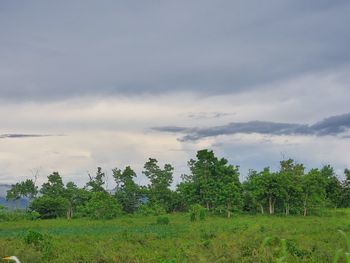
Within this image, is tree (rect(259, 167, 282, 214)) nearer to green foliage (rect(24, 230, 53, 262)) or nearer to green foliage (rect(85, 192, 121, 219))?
green foliage (rect(85, 192, 121, 219))

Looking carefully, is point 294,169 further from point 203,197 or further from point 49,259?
point 49,259

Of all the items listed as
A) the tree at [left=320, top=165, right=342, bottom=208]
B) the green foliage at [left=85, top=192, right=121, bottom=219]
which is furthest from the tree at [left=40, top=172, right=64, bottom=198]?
the tree at [left=320, top=165, right=342, bottom=208]

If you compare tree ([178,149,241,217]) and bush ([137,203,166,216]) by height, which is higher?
tree ([178,149,241,217])

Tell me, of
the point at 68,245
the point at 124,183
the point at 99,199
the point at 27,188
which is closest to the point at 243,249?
the point at 68,245

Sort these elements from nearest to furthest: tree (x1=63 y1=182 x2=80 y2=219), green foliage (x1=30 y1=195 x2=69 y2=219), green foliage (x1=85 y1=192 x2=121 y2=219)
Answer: green foliage (x1=85 y1=192 x2=121 y2=219)
green foliage (x1=30 y1=195 x2=69 y2=219)
tree (x1=63 y1=182 x2=80 y2=219)

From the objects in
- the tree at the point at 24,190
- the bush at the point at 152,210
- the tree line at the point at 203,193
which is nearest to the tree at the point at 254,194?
the tree line at the point at 203,193

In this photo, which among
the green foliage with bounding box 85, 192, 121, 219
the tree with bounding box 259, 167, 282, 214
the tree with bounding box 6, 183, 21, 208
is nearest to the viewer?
the green foliage with bounding box 85, 192, 121, 219

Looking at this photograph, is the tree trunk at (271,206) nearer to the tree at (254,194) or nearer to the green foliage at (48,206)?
the tree at (254,194)

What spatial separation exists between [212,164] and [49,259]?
4641cm

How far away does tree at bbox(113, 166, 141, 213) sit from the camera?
71250 millimetres

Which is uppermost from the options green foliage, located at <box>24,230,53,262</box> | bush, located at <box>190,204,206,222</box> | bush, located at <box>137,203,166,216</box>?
green foliage, located at <box>24,230,53,262</box>

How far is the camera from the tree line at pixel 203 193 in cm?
6184

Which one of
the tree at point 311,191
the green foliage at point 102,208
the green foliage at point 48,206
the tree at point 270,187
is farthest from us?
the green foliage at point 48,206

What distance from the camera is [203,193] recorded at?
206 feet
